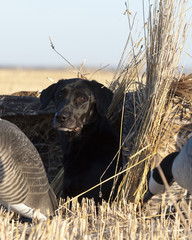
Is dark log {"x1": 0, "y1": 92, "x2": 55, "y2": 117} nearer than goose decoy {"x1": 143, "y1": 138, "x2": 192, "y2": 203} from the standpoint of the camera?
No

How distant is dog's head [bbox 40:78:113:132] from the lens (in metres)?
4.93

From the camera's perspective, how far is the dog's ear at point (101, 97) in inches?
197

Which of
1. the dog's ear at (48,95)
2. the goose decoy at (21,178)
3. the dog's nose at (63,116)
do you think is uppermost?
the dog's ear at (48,95)

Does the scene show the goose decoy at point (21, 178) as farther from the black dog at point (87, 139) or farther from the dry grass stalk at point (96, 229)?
the black dog at point (87, 139)

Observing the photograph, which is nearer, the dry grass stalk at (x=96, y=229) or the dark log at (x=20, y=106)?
the dry grass stalk at (x=96, y=229)

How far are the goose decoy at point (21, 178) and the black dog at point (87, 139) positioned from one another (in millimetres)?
676

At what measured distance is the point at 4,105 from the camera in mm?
5789

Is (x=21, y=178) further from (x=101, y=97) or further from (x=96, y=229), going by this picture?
(x=101, y=97)

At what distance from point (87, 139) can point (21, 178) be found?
1202 mm

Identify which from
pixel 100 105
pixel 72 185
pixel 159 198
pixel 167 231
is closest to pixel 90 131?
pixel 100 105

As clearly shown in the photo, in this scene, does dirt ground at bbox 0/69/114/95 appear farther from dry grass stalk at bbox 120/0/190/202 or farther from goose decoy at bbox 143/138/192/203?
goose decoy at bbox 143/138/192/203

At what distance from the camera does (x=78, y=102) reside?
5.03m

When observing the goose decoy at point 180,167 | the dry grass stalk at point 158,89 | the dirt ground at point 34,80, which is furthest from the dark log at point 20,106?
the goose decoy at point 180,167

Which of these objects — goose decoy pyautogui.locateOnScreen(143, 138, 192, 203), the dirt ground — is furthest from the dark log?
goose decoy pyautogui.locateOnScreen(143, 138, 192, 203)
